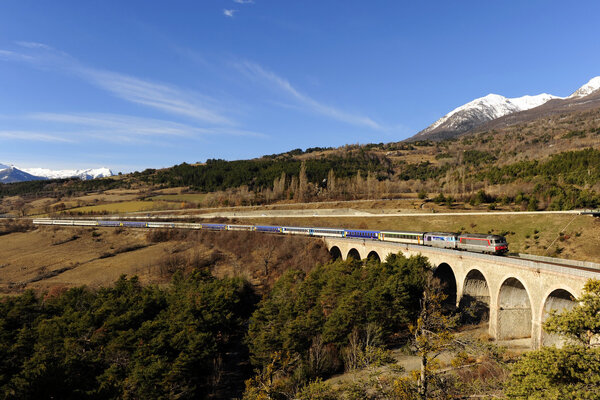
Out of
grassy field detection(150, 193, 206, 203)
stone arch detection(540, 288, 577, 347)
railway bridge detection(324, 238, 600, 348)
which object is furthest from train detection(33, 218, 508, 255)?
grassy field detection(150, 193, 206, 203)

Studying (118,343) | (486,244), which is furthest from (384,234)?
(118,343)

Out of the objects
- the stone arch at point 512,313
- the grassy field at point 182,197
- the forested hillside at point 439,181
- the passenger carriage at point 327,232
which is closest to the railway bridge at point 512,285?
the stone arch at point 512,313

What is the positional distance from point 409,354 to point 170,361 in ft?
67.1

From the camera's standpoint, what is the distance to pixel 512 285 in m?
29.7

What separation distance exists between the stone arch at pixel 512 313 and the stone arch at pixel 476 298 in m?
4.66

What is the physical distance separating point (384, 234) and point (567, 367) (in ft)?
140

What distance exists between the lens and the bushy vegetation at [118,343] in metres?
19.0

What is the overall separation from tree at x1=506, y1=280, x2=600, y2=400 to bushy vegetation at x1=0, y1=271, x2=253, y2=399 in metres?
20.1

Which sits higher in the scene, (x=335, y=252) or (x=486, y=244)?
(x=486, y=244)

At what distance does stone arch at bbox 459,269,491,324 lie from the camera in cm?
3522

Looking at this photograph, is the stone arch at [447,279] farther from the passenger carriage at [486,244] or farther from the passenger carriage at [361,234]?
the passenger carriage at [361,234]

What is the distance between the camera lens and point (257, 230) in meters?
83.2

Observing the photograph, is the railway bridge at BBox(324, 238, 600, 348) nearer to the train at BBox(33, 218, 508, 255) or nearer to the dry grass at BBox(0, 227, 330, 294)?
the train at BBox(33, 218, 508, 255)

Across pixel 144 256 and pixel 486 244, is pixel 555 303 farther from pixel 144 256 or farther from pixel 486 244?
pixel 144 256
